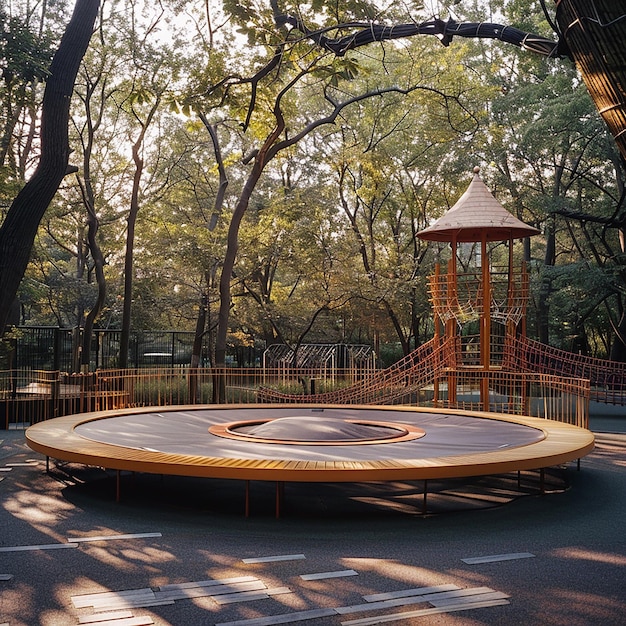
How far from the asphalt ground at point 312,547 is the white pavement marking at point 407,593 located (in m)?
0.03

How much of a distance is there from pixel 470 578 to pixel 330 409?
20.3 ft

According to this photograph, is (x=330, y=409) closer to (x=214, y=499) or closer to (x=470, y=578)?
(x=214, y=499)

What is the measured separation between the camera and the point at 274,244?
18.8 m

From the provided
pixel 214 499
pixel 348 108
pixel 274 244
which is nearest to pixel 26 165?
pixel 274 244

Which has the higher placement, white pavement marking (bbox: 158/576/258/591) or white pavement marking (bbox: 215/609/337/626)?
white pavement marking (bbox: 215/609/337/626)

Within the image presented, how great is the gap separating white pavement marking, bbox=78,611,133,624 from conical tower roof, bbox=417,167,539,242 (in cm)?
983

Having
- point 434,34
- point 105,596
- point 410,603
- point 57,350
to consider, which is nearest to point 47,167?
point 434,34

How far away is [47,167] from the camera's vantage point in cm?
804

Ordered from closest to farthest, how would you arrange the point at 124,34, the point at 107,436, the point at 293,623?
the point at 293,623 < the point at 107,436 < the point at 124,34

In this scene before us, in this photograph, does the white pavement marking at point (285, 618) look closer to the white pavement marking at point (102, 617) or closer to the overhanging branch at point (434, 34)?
the white pavement marking at point (102, 617)

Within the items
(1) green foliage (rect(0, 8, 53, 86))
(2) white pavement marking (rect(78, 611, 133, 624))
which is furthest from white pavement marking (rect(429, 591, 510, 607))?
(1) green foliage (rect(0, 8, 53, 86))

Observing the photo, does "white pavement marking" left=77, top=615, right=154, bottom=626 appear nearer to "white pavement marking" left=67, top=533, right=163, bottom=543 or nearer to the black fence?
"white pavement marking" left=67, top=533, right=163, bottom=543

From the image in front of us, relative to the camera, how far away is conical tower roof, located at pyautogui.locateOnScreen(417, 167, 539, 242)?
39.7 feet

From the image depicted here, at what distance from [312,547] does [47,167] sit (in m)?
5.54
